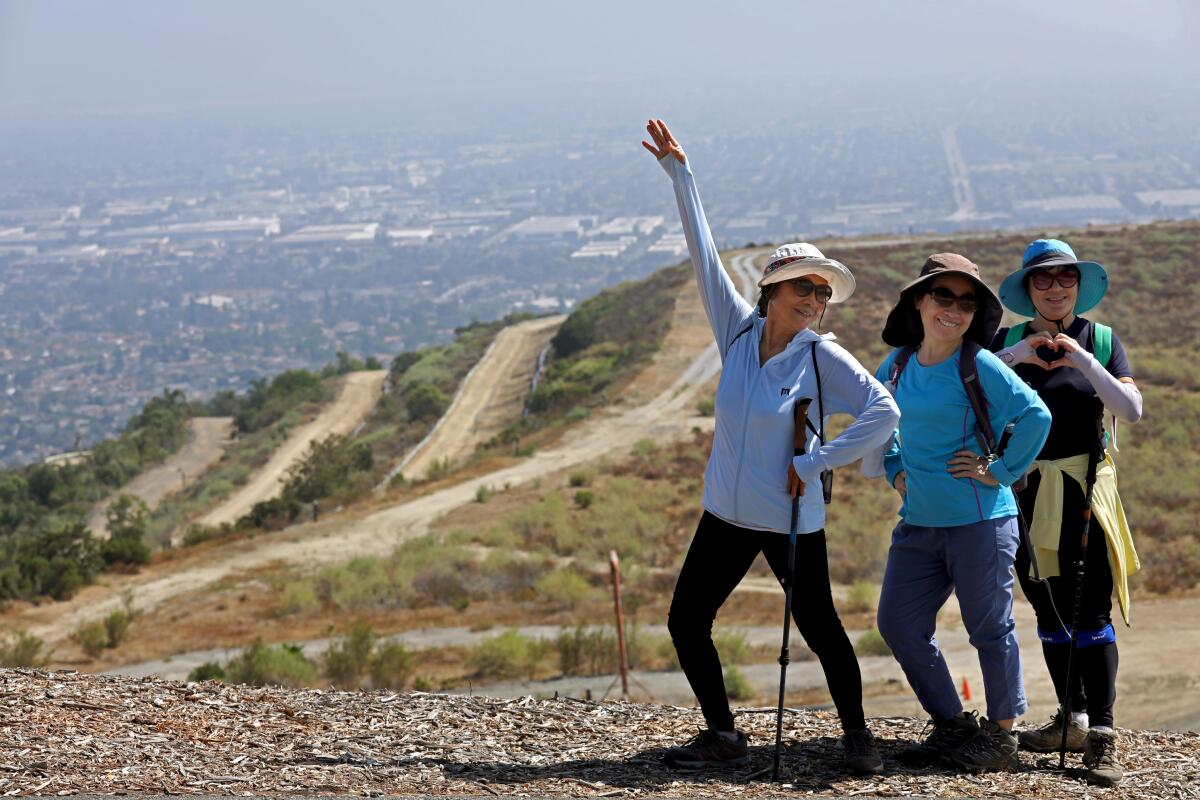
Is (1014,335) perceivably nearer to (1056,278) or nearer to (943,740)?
(1056,278)

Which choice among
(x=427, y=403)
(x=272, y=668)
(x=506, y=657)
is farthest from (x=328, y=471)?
(x=272, y=668)

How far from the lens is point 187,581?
64.7 feet

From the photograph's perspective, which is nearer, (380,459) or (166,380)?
(380,459)

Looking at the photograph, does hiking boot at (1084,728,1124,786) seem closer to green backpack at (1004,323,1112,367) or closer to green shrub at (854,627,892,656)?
green backpack at (1004,323,1112,367)

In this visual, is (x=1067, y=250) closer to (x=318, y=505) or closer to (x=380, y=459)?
(x=318, y=505)

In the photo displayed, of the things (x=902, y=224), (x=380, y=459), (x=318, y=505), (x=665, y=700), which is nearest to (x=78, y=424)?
(x=902, y=224)

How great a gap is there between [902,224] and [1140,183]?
137 ft

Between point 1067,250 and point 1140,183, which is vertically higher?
point 1140,183

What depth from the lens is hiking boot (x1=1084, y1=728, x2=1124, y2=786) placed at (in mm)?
4734

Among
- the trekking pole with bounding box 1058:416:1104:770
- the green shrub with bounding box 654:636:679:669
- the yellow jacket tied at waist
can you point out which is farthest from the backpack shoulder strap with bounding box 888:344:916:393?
the green shrub with bounding box 654:636:679:669

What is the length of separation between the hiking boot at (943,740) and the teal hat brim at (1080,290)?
1.65m

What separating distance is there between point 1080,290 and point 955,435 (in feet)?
3.45

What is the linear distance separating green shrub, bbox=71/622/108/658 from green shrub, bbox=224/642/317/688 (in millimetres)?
3577

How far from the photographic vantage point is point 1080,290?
528 centimetres
